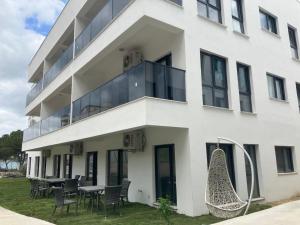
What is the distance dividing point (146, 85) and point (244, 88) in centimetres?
551

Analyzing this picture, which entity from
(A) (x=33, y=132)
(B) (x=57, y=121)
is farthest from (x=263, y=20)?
(A) (x=33, y=132)

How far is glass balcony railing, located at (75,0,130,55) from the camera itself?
11023 mm

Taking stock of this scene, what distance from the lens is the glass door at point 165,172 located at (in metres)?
10.0

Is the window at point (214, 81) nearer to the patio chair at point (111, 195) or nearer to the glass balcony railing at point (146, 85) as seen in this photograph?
the glass balcony railing at point (146, 85)

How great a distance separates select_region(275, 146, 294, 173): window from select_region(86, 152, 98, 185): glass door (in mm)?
9563

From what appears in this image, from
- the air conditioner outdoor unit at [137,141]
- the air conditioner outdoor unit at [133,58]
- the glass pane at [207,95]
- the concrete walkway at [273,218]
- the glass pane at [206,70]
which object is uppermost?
the air conditioner outdoor unit at [133,58]

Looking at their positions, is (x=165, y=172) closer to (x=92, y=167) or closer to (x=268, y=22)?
(x=92, y=167)

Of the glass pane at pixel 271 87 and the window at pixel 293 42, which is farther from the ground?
the window at pixel 293 42

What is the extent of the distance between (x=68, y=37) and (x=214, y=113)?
13.9 meters

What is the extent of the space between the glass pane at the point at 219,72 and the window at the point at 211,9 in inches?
73.6

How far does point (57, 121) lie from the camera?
16.7 meters

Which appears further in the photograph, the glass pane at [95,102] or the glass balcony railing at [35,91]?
the glass balcony railing at [35,91]

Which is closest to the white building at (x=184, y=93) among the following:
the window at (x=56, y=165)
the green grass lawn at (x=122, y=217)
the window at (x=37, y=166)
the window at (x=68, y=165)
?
the green grass lawn at (x=122, y=217)

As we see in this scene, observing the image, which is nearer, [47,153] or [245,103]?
[245,103]
